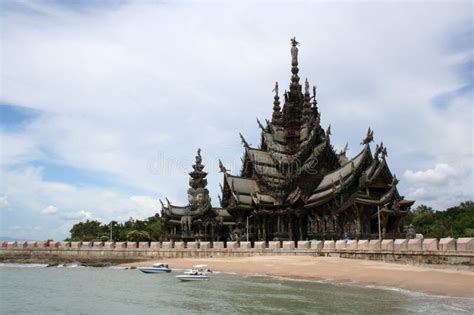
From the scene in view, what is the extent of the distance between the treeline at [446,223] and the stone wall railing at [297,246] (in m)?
→ 34.5

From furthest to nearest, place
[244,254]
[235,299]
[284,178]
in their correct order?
[284,178] → [244,254] → [235,299]

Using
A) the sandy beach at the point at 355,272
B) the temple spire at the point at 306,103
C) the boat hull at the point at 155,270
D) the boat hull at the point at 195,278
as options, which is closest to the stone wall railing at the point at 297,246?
the sandy beach at the point at 355,272

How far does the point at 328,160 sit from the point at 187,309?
3679 centimetres

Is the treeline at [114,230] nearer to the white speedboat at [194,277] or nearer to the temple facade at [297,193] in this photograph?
the temple facade at [297,193]

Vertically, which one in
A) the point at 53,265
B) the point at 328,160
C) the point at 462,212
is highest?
the point at 328,160

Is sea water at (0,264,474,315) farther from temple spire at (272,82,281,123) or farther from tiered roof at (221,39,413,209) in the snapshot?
temple spire at (272,82,281,123)

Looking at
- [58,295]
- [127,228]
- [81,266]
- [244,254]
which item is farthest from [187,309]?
[127,228]

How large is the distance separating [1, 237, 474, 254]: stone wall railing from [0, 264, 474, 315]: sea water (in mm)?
6029

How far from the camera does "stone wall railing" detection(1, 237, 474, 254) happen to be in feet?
93.4

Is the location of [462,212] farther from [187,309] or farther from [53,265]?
[187,309]

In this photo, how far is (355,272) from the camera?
29.1m

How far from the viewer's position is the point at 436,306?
19359 millimetres

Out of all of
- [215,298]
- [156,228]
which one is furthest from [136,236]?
[215,298]

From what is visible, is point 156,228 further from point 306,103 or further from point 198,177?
point 306,103
